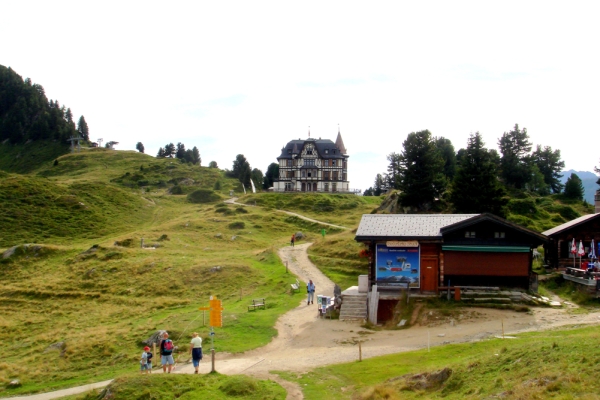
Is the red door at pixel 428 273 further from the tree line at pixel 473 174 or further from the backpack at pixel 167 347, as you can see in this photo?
the tree line at pixel 473 174

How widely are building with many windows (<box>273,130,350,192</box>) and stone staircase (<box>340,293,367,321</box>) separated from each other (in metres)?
81.6

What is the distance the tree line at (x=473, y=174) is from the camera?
55.3 metres

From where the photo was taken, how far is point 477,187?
55219 mm

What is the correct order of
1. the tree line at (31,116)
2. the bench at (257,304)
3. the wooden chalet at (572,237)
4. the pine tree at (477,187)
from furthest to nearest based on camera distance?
1. the tree line at (31,116)
2. the pine tree at (477,187)
3. the wooden chalet at (572,237)
4. the bench at (257,304)

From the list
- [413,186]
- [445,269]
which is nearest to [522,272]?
[445,269]

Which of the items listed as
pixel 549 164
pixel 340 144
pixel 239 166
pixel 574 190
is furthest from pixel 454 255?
pixel 239 166

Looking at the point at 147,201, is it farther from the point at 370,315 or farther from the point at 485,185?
the point at 370,315

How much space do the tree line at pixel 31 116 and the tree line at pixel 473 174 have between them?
129 m

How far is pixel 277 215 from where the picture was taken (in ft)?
283

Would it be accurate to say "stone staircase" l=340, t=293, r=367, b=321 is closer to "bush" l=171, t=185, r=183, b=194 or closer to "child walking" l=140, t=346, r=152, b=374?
"child walking" l=140, t=346, r=152, b=374

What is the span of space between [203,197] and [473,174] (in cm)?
6306

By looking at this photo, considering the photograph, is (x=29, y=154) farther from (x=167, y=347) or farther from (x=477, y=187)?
(x=167, y=347)

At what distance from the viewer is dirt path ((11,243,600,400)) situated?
24.2 m

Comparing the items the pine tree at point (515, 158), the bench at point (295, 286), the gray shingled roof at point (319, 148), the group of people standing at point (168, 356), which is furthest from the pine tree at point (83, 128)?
the group of people standing at point (168, 356)
